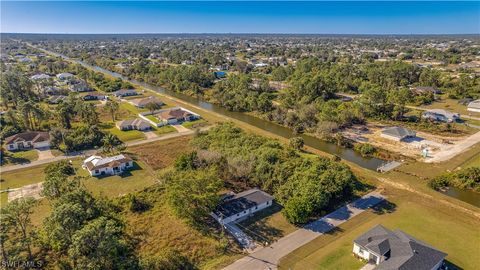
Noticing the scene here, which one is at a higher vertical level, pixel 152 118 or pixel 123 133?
pixel 152 118

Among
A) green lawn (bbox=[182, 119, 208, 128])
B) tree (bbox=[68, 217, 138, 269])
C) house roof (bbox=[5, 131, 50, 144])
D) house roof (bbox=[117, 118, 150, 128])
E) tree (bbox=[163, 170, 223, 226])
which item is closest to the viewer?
tree (bbox=[68, 217, 138, 269])

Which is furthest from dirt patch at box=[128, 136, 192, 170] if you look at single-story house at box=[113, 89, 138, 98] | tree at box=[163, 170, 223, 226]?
single-story house at box=[113, 89, 138, 98]

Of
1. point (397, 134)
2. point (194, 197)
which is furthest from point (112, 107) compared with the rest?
point (397, 134)

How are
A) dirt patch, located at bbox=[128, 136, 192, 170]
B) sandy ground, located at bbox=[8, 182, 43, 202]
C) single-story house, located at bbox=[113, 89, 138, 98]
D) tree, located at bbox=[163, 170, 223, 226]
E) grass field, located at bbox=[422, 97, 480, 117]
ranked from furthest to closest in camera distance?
1. single-story house, located at bbox=[113, 89, 138, 98]
2. grass field, located at bbox=[422, 97, 480, 117]
3. dirt patch, located at bbox=[128, 136, 192, 170]
4. sandy ground, located at bbox=[8, 182, 43, 202]
5. tree, located at bbox=[163, 170, 223, 226]

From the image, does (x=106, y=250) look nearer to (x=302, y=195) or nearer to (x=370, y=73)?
(x=302, y=195)

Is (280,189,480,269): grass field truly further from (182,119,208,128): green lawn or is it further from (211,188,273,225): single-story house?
(182,119,208,128): green lawn

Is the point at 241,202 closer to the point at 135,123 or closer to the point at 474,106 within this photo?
the point at 135,123
